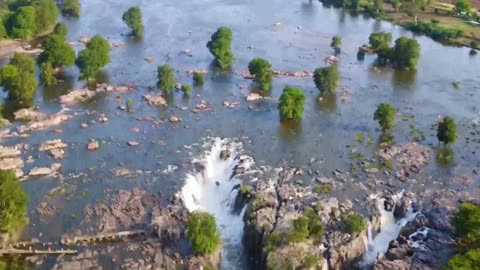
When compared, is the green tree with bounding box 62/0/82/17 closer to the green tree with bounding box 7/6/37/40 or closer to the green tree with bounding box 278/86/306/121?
the green tree with bounding box 7/6/37/40

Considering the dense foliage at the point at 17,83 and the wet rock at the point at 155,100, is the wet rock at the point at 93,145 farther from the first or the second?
the dense foliage at the point at 17,83

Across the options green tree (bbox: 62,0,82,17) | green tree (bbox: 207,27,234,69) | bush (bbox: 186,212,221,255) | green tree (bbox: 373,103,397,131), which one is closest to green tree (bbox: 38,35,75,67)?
green tree (bbox: 207,27,234,69)

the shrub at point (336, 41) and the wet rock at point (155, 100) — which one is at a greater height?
the shrub at point (336, 41)

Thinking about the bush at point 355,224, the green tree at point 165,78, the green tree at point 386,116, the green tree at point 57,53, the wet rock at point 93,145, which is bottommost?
the bush at point 355,224

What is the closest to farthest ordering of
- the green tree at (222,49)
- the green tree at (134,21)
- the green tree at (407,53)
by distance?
the green tree at (407,53), the green tree at (222,49), the green tree at (134,21)

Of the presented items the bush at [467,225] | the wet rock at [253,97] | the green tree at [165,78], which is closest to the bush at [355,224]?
the bush at [467,225]

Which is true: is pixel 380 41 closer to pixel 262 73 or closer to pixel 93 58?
pixel 262 73

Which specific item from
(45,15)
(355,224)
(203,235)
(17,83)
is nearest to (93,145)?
(17,83)
